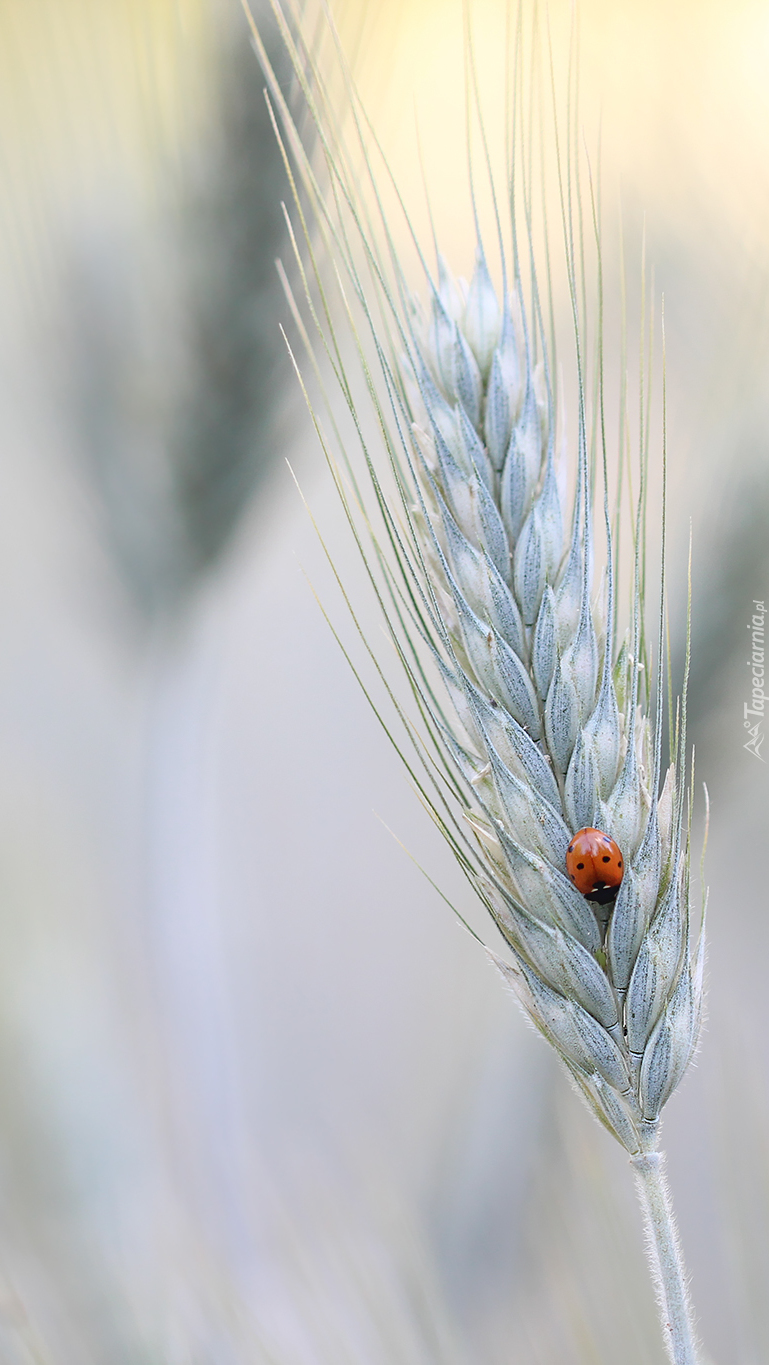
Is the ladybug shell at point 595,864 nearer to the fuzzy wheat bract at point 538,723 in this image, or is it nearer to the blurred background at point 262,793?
the fuzzy wheat bract at point 538,723

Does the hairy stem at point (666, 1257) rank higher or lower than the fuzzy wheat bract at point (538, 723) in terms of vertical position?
lower

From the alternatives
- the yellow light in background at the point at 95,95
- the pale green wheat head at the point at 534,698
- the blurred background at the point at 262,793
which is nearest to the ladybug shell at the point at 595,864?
the pale green wheat head at the point at 534,698

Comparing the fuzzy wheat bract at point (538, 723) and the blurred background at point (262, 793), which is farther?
the blurred background at point (262, 793)

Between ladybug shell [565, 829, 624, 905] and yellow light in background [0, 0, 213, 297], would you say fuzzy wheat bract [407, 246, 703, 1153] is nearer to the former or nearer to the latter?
ladybug shell [565, 829, 624, 905]

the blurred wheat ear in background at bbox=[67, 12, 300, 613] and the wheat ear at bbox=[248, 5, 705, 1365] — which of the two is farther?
the blurred wheat ear in background at bbox=[67, 12, 300, 613]

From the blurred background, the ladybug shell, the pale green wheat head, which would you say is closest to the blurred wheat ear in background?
the blurred background

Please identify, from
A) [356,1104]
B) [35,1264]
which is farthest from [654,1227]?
[356,1104]

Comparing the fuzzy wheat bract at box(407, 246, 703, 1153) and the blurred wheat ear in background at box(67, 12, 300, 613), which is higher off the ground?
the blurred wheat ear in background at box(67, 12, 300, 613)
